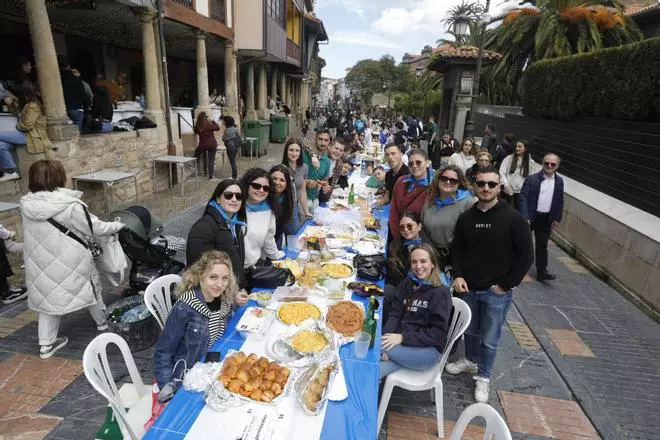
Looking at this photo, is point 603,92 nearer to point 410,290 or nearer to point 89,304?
point 410,290

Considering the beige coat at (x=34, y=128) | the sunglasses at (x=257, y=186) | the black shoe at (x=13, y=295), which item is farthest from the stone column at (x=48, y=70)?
the sunglasses at (x=257, y=186)

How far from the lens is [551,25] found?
1362 centimetres

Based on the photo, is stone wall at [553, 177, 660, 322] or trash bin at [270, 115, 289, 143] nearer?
stone wall at [553, 177, 660, 322]

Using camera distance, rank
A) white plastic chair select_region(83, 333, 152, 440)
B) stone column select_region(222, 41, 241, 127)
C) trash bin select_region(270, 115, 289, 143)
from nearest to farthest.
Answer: white plastic chair select_region(83, 333, 152, 440), stone column select_region(222, 41, 241, 127), trash bin select_region(270, 115, 289, 143)

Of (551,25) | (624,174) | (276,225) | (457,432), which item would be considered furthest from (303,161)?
(551,25)

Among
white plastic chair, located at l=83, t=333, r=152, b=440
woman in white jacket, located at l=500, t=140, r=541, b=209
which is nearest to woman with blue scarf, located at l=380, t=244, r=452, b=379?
white plastic chair, located at l=83, t=333, r=152, b=440

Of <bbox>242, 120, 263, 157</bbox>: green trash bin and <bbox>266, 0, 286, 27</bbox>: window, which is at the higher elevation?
<bbox>266, 0, 286, 27</bbox>: window

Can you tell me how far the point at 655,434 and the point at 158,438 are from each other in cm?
418

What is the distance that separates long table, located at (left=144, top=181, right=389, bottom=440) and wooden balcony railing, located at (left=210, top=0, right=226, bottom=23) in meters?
13.4

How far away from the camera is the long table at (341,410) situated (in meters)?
1.97

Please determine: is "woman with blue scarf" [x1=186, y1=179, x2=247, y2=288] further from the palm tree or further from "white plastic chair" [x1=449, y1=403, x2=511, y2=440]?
the palm tree

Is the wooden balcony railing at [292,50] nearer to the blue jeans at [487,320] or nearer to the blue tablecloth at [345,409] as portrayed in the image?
the blue jeans at [487,320]

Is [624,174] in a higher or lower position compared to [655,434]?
higher

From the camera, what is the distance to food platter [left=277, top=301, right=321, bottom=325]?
2926 mm
